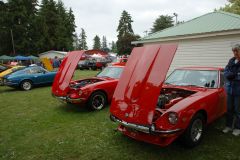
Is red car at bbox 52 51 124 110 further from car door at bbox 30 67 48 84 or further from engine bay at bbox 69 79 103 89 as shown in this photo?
car door at bbox 30 67 48 84

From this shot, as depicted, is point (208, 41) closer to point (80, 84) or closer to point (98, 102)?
point (98, 102)

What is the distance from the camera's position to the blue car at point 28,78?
12242 millimetres

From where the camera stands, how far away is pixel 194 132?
425cm

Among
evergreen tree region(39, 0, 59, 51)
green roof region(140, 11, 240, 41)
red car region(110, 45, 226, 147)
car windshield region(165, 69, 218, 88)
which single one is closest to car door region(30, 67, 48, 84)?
green roof region(140, 11, 240, 41)

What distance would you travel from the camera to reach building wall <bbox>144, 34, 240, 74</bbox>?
9062 millimetres

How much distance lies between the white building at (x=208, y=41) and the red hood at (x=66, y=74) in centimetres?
551

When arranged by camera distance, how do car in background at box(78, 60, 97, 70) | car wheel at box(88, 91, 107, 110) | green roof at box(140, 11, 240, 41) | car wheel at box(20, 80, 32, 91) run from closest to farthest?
1. car wheel at box(88, 91, 107, 110)
2. green roof at box(140, 11, 240, 41)
3. car wheel at box(20, 80, 32, 91)
4. car in background at box(78, 60, 97, 70)

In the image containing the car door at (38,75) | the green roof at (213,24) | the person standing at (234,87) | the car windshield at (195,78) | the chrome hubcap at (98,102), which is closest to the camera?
the person standing at (234,87)

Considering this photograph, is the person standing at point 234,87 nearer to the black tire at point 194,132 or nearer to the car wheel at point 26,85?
the black tire at point 194,132

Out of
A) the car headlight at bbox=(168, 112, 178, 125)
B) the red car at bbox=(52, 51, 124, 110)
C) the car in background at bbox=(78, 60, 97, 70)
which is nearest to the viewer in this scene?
the car headlight at bbox=(168, 112, 178, 125)

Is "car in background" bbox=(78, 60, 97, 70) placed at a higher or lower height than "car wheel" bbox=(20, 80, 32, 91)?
higher

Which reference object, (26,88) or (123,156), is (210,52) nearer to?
(123,156)

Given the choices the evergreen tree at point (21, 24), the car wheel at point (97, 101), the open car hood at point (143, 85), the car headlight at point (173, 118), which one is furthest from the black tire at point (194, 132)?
the evergreen tree at point (21, 24)

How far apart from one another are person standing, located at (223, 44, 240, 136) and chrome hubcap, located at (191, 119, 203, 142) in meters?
1.00
